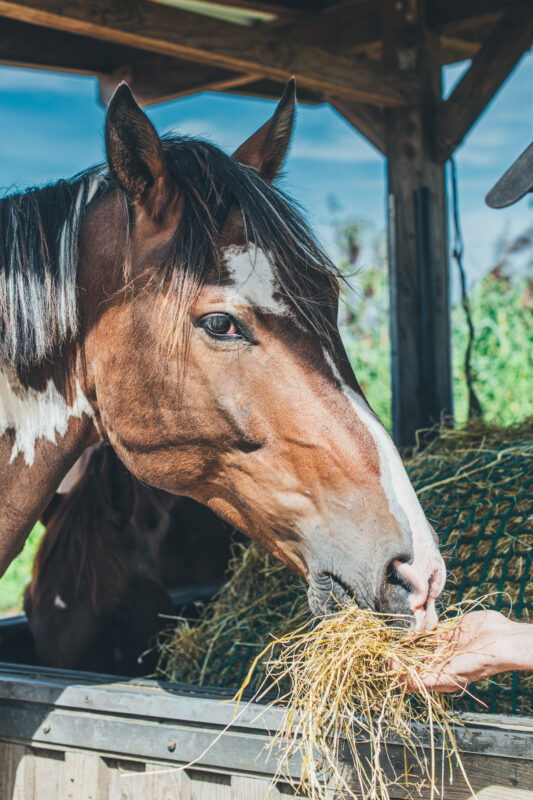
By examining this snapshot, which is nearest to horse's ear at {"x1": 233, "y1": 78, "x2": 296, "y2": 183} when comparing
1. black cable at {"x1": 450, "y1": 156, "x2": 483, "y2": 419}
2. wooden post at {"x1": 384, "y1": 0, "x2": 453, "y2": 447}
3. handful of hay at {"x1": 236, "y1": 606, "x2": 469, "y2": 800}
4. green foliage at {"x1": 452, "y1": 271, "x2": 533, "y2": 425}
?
handful of hay at {"x1": 236, "y1": 606, "x2": 469, "y2": 800}

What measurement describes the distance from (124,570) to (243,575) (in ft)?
1.49

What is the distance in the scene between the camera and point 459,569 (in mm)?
2223

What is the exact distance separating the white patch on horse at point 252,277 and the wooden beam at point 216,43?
5.37 ft

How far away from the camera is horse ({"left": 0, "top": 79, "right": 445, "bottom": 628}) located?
4.74 ft

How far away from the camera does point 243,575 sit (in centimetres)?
284

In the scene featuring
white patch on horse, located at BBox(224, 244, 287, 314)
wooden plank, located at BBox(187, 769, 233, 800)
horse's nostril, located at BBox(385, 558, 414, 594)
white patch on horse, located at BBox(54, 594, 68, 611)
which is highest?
white patch on horse, located at BBox(224, 244, 287, 314)

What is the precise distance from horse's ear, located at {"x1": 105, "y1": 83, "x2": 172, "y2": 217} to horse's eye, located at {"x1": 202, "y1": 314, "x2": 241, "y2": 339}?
0.29 metres

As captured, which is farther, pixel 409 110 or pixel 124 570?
pixel 409 110

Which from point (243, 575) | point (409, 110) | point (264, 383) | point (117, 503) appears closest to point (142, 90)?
point (409, 110)

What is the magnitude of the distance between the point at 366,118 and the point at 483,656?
10.7ft

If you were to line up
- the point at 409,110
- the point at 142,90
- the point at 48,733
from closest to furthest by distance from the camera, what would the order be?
the point at 48,733 → the point at 409,110 → the point at 142,90

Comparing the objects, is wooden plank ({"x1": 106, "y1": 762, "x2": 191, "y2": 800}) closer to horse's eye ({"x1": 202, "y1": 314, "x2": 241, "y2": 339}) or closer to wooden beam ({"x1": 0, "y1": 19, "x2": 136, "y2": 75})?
horse's eye ({"x1": 202, "y1": 314, "x2": 241, "y2": 339})

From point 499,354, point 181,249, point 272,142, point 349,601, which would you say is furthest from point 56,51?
point 499,354

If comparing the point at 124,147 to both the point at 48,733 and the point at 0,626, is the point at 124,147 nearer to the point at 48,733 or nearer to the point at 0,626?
the point at 48,733
